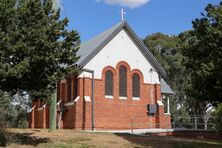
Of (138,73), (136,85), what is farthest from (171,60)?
(136,85)

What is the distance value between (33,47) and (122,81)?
77.6ft

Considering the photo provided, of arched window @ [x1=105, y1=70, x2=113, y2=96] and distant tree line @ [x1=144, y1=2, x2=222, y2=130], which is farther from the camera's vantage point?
arched window @ [x1=105, y1=70, x2=113, y2=96]

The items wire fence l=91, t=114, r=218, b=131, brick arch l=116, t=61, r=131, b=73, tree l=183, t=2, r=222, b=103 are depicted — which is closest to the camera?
tree l=183, t=2, r=222, b=103

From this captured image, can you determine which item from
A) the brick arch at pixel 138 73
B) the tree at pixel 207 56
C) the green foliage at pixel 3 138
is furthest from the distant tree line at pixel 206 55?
the brick arch at pixel 138 73

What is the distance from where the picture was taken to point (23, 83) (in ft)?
57.4

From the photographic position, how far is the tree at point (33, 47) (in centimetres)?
1612

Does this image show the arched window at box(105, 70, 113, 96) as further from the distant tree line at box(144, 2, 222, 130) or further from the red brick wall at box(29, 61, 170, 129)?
the distant tree line at box(144, 2, 222, 130)

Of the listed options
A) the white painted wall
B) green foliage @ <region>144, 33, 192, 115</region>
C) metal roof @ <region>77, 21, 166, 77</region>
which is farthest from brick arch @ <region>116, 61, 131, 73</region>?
green foliage @ <region>144, 33, 192, 115</region>

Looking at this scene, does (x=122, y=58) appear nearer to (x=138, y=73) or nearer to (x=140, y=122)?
(x=138, y=73)

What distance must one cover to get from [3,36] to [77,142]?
5948mm

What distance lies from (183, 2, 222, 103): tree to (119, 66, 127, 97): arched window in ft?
62.7

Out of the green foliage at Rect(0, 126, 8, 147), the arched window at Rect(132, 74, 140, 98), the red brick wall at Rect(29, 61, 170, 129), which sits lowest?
the green foliage at Rect(0, 126, 8, 147)

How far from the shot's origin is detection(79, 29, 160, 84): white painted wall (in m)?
38.6

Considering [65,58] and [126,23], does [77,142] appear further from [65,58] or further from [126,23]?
[126,23]
